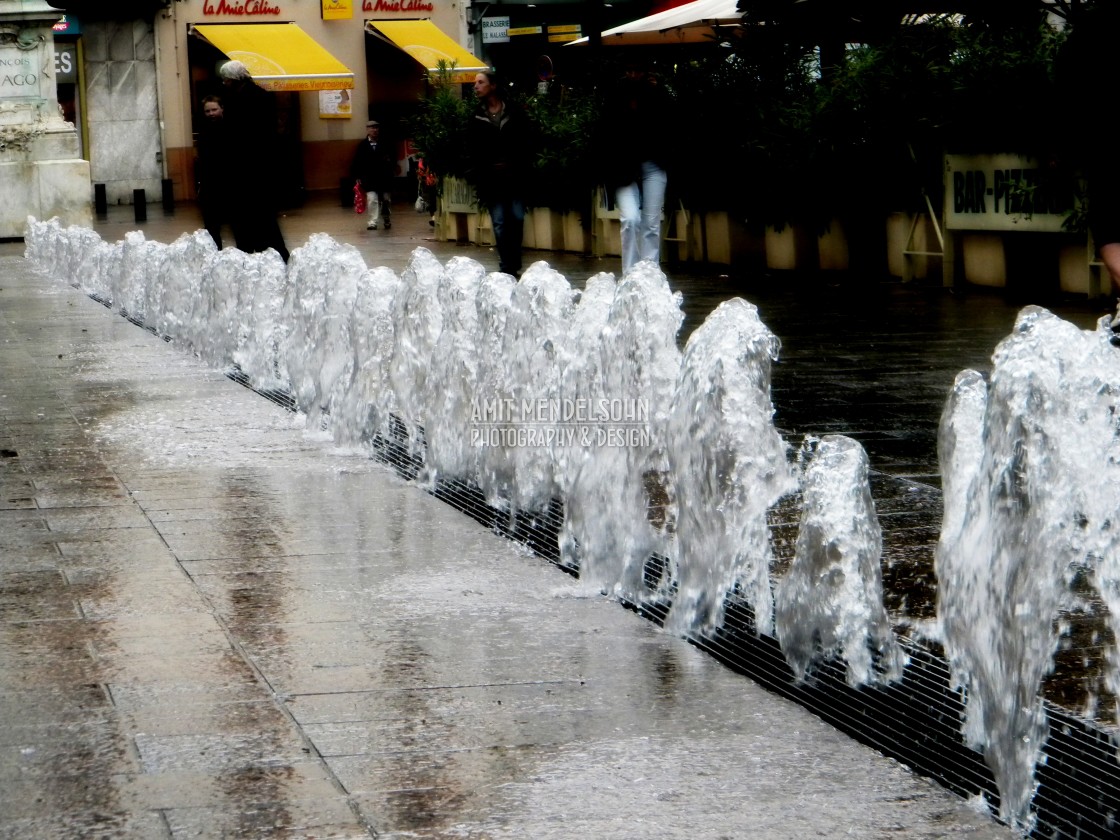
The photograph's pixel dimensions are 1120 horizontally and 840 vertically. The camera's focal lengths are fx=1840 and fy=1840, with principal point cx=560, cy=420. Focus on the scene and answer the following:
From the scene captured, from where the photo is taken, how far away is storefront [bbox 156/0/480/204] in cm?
4016

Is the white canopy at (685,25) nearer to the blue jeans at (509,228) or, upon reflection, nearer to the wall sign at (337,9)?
the blue jeans at (509,228)

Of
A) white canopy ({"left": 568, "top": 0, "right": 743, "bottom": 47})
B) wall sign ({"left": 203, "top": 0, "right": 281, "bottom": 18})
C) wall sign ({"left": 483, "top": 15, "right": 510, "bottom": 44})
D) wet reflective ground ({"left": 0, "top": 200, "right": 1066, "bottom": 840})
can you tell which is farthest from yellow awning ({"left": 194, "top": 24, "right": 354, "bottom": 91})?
wet reflective ground ({"left": 0, "top": 200, "right": 1066, "bottom": 840})

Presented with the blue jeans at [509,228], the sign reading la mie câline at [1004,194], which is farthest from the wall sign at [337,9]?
the sign reading la mie câline at [1004,194]

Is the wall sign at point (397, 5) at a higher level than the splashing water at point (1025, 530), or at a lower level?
higher

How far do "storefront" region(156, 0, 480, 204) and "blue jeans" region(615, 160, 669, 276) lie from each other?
25.3 metres

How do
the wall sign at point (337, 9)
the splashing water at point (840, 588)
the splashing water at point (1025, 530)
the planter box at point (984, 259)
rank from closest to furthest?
the splashing water at point (1025, 530) → the splashing water at point (840, 588) → the planter box at point (984, 259) → the wall sign at point (337, 9)

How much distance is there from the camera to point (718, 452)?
500 centimetres

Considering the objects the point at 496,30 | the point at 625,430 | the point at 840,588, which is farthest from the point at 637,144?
the point at 496,30

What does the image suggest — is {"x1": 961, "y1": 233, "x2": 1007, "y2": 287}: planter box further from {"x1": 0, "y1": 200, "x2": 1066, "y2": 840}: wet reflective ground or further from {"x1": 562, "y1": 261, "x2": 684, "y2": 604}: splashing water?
{"x1": 562, "y1": 261, "x2": 684, "y2": 604}: splashing water

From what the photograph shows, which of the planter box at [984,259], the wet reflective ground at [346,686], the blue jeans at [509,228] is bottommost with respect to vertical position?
the wet reflective ground at [346,686]

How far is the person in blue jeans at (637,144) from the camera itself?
1375cm

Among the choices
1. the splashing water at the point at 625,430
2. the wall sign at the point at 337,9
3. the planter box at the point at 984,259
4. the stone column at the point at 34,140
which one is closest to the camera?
the splashing water at the point at 625,430

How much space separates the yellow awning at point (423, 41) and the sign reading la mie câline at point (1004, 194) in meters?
27.7

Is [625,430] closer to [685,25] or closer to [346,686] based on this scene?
[346,686]
